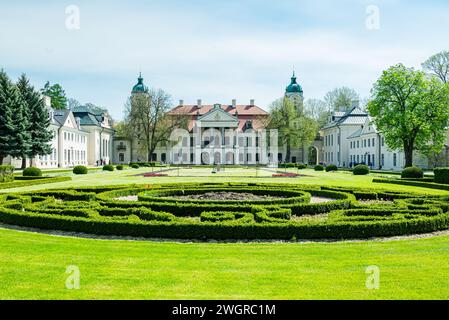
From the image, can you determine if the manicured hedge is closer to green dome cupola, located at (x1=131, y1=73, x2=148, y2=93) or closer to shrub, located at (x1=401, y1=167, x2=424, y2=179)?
shrub, located at (x1=401, y1=167, x2=424, y2=179)

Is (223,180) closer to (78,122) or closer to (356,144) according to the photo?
(356,144)

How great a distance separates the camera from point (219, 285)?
208 inches

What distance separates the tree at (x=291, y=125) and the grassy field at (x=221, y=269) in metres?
55.2

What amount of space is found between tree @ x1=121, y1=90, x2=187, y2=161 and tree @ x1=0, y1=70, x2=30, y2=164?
25325 millimetres

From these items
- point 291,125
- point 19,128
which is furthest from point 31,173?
point 291,125

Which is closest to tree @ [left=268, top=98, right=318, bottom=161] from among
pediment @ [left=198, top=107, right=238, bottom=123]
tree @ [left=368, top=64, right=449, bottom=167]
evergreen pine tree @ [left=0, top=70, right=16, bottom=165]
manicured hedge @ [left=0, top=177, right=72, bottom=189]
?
pediment @ [left=198, top=107, right=238, bottom=123]

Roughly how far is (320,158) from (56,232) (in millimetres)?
68682

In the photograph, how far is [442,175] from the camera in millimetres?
24750

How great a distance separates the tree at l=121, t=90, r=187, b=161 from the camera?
64537 mm

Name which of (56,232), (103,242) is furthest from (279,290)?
(56,232)

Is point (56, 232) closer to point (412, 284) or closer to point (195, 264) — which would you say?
point (195, 264)

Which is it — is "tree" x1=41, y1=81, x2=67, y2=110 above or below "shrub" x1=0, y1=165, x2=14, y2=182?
above

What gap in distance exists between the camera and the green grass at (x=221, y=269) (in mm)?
5008

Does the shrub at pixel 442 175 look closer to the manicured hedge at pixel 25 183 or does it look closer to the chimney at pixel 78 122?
the manicured hedge at pixel 25 183
